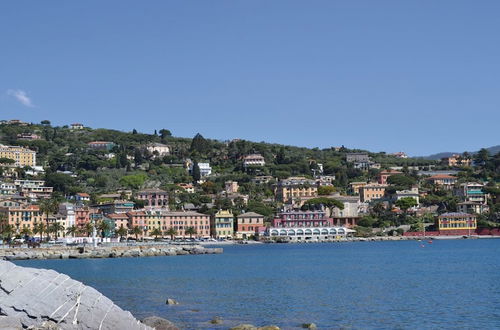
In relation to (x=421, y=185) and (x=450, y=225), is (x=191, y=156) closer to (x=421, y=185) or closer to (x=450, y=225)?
(x=421, y=185)

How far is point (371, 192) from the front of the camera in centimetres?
13975

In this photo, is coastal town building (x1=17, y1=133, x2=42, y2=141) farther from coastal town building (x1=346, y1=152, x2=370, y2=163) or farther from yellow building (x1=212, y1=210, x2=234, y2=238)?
yellow building (x1=212, y1=210, x2=234, y2=238)

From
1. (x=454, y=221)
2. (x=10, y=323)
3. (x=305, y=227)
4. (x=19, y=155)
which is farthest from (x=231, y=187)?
(x=10, y=323)

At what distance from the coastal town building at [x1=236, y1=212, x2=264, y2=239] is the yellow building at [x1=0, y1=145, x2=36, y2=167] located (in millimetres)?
61459

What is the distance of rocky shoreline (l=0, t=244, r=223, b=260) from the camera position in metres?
71.3

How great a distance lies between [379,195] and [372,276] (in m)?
97.9

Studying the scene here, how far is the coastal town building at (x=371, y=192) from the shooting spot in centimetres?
13925

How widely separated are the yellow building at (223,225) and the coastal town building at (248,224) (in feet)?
3.63

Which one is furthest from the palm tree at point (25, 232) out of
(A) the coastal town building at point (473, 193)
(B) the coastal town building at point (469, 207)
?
(A) the coastal town building at point (473, 193)

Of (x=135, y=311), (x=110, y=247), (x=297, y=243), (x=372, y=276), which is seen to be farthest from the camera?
(x=297, y=243)

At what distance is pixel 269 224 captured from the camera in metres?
122

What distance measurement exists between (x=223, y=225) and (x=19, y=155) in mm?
62387

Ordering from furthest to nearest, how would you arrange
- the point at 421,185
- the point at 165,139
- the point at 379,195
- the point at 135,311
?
the point at 165,139, the point at 421,185, the point at 379,195, the point at 135,311

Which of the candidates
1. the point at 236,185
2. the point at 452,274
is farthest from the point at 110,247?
the point at 236,185
